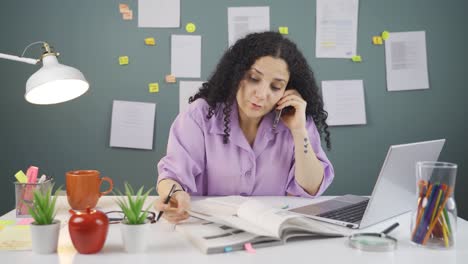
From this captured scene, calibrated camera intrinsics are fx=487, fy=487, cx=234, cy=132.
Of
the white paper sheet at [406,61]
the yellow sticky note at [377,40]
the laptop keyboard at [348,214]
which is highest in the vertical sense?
the yellow sticky note at [377,40]

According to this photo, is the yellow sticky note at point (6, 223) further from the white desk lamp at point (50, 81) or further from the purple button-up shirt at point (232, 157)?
the purple button-up shirt at point (232, 157)

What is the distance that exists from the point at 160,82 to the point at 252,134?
1089mm

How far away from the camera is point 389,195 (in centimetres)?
124

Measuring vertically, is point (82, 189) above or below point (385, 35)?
below

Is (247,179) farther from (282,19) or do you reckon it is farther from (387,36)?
(387,36)

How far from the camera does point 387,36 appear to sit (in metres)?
2.83

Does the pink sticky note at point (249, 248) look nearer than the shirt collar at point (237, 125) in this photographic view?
Yes

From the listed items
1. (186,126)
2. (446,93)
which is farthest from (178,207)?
(446,93)

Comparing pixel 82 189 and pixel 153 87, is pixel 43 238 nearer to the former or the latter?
pixel 82 189

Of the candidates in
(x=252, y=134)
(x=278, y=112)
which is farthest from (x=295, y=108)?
(x=252, y=134)

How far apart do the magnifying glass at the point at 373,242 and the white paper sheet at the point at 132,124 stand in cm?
179

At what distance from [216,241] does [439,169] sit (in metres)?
0.51

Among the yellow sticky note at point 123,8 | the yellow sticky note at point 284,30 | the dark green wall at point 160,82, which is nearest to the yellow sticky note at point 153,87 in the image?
the dark green wall at point 160,82

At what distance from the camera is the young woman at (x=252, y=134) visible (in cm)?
168
